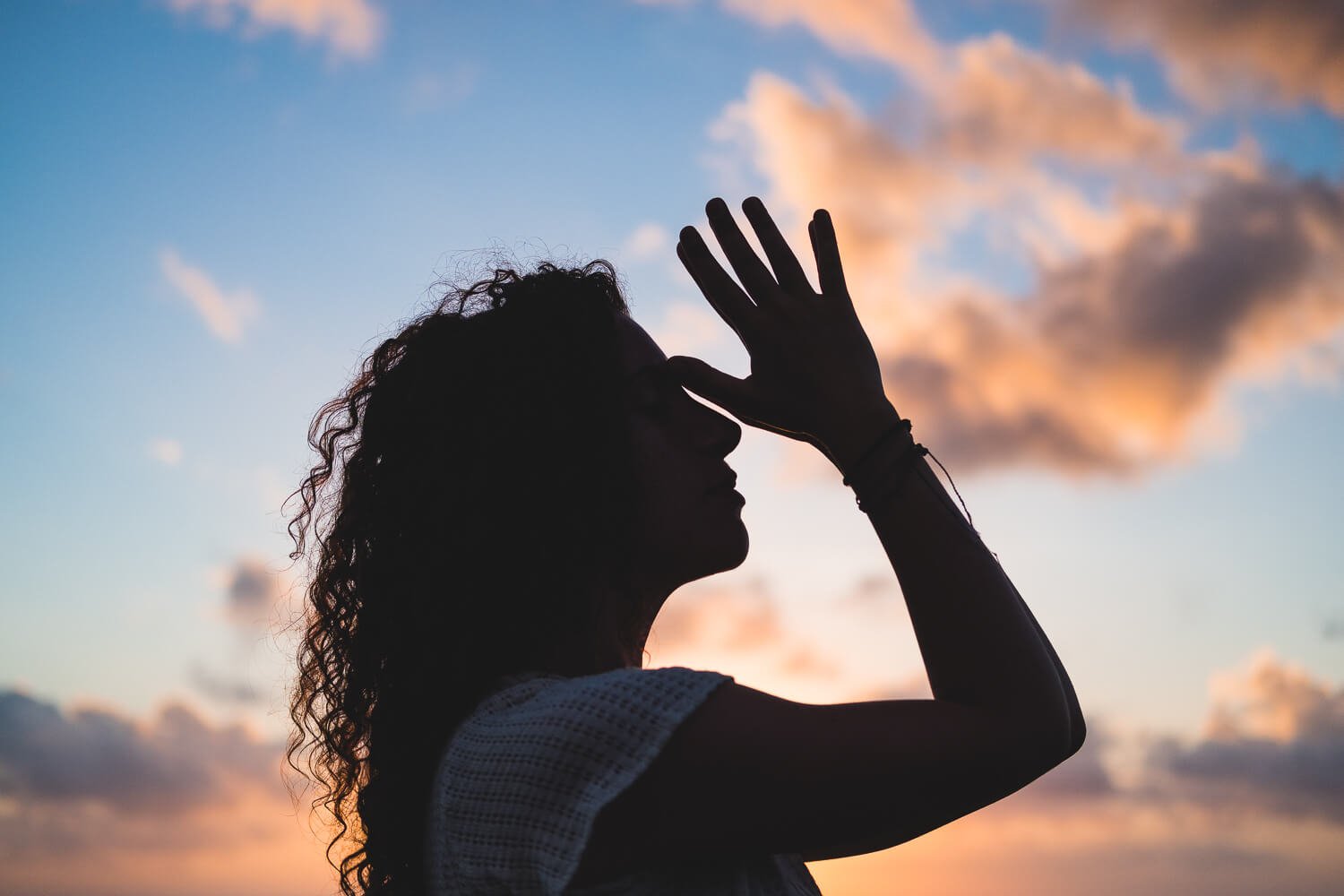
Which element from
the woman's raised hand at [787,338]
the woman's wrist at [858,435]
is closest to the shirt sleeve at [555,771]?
the woman's wrist at [858,435]

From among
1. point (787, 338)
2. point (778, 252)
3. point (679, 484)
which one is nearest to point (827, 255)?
point (778, 252)

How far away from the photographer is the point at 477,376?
2.92 meters

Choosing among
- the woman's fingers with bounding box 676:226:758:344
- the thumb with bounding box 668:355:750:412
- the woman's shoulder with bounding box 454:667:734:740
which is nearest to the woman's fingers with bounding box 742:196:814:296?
the woman's fingers with bounding box 676:226:758:344

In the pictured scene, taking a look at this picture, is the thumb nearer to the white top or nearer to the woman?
the woman

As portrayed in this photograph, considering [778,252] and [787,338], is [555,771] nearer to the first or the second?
[787,338]

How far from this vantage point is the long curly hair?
255cm

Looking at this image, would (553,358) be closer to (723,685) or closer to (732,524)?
(732,524)

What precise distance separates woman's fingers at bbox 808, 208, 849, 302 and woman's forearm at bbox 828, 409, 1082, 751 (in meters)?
0.40

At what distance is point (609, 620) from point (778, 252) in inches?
43.6

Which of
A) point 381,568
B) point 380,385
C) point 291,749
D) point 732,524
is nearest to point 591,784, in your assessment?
point 732,524

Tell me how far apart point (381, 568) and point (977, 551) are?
5.47 feet

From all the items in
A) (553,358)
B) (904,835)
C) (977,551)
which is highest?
(553,358)

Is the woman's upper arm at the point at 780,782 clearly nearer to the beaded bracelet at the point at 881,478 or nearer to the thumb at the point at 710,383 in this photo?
the beaded bracelet at the point at 881,478

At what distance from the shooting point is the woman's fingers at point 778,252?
8.71 ft
